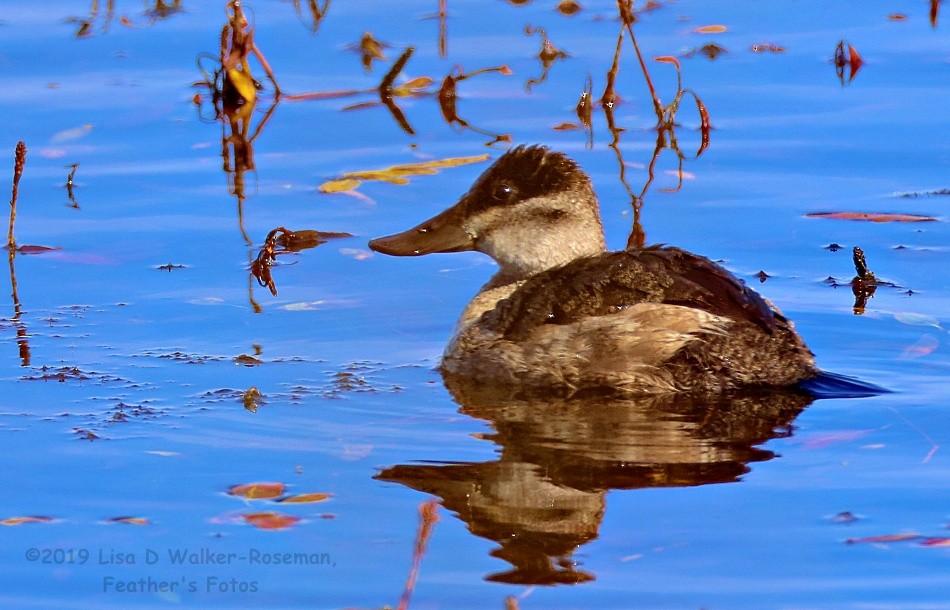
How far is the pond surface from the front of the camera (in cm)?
547

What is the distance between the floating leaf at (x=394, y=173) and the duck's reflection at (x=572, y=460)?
2530 millimetres

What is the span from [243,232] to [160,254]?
0.49m

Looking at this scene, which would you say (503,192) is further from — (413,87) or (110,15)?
(110,15)

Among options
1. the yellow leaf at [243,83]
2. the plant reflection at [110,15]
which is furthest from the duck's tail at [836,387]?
the plant reflection at [110,15]

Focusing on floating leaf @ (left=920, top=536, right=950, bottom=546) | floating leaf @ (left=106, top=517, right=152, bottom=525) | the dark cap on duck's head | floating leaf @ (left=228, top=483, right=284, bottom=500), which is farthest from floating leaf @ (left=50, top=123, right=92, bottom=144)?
floating leaf @ (left=920, top=536, right=950, bottom=546)

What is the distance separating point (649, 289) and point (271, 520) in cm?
214

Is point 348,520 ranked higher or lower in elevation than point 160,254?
lower

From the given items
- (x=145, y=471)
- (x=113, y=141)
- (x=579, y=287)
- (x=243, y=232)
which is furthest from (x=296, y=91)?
(x=145, y=471)

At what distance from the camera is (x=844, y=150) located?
1002cm

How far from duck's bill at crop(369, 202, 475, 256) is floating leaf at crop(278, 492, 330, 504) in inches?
87.7

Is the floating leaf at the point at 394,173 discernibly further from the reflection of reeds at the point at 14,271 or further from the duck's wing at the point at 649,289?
the duck's wing at the point at 649,289

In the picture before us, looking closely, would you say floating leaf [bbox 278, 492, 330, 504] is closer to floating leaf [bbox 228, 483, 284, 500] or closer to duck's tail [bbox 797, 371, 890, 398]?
floating leaf [bbox 228, 483, 284, 500]

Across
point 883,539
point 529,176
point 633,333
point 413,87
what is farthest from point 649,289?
point 413,87

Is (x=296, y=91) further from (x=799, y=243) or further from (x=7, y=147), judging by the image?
(x=799, y=243)
